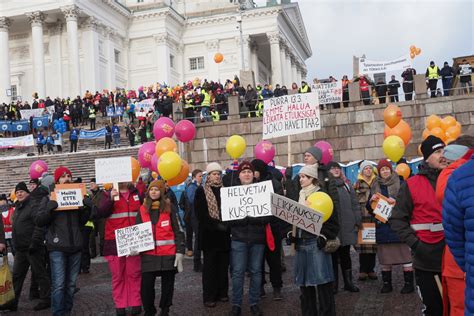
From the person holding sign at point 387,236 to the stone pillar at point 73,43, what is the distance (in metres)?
40.5

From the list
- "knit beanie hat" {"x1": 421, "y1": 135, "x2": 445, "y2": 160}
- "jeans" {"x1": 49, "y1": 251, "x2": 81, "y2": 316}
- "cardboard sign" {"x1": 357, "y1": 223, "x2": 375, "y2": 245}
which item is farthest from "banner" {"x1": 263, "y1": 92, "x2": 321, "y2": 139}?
"knit beanie hat" {"x1": 421, "y1": 135, "x2": 445, "y2": 160}

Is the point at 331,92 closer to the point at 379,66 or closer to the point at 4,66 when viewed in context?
the point at 379,66

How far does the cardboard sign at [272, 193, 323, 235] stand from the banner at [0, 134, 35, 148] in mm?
26085

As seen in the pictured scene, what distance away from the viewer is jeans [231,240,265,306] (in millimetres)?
7094

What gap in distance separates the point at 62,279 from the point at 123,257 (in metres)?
0.83

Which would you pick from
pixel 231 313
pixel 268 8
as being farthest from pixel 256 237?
pixel 268 8

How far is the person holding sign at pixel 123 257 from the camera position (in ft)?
24.4

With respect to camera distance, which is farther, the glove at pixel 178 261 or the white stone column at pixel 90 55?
the white stone column at pixel 90 55

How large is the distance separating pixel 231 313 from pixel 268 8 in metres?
52.2

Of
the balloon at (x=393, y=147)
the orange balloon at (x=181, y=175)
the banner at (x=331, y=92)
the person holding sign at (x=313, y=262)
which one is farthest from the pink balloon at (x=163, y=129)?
the banner at (x=331, y=92)

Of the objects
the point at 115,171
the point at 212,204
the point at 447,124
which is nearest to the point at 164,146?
the point at 115,171

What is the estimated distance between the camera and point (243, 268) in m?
7.14

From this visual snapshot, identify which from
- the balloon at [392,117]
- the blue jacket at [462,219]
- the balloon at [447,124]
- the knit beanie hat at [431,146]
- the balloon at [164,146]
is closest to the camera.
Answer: the blue jacket at [462,219]

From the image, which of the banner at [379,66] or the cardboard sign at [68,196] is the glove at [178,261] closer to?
the cardboard sign at [68,196]
